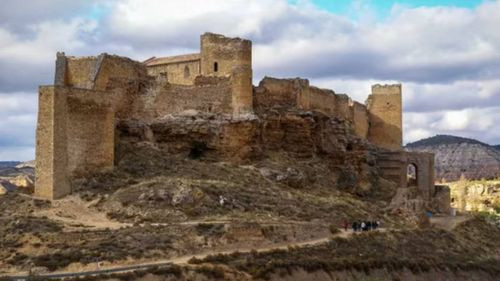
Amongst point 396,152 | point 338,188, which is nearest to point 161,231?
point 338,188

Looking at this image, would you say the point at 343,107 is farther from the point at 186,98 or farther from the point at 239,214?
the point at 239,214

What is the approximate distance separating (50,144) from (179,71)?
443 inches

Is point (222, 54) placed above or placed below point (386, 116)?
above

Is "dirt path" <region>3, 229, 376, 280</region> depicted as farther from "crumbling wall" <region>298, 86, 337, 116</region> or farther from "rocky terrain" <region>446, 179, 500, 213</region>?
"rocky terrain" <region>446, 179, 500, 213</region>

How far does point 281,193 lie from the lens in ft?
125

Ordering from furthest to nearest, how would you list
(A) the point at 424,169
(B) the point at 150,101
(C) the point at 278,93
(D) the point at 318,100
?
(A) the point at 424,169 → (D) the point at 318,100 → (C) the point at 278,93 → (B) the point at 150,101

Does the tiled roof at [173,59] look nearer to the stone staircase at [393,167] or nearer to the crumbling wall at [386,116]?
the stone staircase at [393,167]

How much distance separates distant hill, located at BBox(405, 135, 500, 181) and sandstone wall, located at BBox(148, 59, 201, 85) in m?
89.9

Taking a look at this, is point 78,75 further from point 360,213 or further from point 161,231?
point 360,213

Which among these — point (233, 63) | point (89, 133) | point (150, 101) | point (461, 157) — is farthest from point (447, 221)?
point (461, 157)

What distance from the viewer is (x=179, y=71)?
42250mm

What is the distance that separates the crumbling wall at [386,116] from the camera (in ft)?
179

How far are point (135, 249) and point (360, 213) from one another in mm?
16100

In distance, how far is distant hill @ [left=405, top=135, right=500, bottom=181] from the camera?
12938 centimetres
